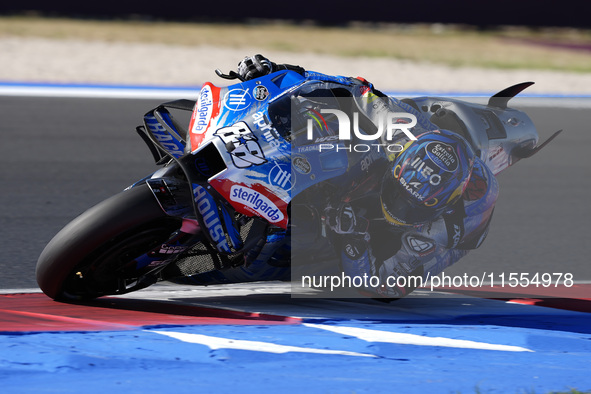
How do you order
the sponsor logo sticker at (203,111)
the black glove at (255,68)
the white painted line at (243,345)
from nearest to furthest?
the white painted line at (243,345), the sponsor logo sticker at (203,111), the black glove at (255,68)

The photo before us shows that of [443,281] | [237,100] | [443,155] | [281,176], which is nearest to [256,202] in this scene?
[281,176]

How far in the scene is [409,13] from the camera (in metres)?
20.4

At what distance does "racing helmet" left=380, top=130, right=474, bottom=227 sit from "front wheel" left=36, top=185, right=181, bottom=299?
858 mm

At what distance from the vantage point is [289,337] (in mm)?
3547

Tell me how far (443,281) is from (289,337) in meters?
1.40

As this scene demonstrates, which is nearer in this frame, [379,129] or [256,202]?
[256,202]

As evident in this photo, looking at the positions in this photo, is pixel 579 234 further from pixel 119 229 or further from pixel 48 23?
pixel 48 23

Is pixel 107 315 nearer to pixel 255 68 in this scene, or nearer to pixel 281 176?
pixel 281 176

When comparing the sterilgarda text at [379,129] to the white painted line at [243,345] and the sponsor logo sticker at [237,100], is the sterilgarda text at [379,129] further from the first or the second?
the white painted line at [243,345]

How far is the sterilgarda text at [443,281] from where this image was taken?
3908 millimetres

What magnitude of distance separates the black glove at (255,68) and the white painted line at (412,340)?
1061mm

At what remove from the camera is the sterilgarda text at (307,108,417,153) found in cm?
367

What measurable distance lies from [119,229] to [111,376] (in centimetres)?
67

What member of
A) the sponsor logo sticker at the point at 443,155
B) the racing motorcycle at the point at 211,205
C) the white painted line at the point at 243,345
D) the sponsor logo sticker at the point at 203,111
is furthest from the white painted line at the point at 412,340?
the sponsor logo sticker at the point at 203,111
